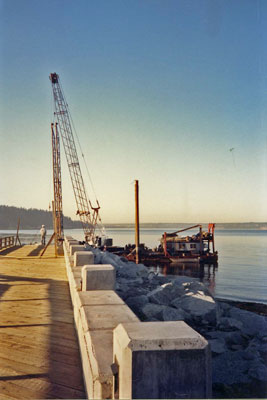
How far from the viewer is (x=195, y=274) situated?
4203 cm

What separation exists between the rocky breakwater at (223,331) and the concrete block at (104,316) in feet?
8.64

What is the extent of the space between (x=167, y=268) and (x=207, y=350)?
45270 millimetres

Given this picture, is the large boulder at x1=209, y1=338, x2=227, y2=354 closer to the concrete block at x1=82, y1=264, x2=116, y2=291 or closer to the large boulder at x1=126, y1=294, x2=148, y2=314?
the large boulder at x1=126, y1=294, x2=148, y2=314

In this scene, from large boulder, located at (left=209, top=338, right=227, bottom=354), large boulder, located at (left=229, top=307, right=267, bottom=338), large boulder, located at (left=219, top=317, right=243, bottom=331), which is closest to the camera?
large boulder, located at (left=209, top=338, right=227, bottom=354)

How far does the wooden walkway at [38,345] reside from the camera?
159 inches

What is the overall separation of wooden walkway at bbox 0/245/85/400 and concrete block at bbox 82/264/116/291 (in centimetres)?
80

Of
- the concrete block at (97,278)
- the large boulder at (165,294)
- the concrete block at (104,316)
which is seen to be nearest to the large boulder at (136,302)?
the large boulder at (165,294)

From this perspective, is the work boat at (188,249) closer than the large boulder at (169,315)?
No

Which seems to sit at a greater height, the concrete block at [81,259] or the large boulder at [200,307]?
the concrete block at [81,259]

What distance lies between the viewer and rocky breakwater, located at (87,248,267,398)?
6691 mm

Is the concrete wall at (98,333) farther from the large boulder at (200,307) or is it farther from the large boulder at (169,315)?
the large boulder at (200,307)

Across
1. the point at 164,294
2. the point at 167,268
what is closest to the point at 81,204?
the point at 167,268

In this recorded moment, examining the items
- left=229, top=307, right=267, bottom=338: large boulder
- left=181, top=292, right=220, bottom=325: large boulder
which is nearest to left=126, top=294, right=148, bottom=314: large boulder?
left=181, top=292, right=220, bottom=325: large boulder

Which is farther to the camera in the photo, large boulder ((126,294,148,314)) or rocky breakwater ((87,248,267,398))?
large boulder ((126,294,148,314))
